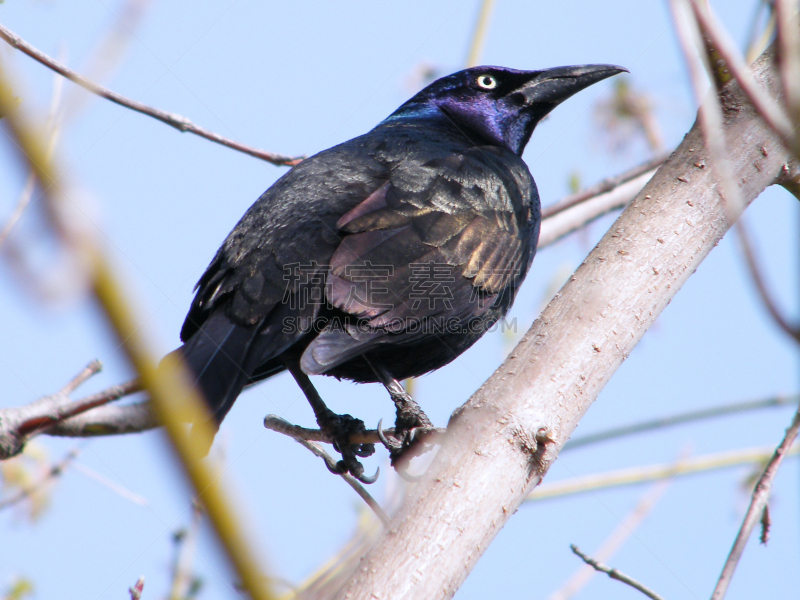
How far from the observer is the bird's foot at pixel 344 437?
3.92m

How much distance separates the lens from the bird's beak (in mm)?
4766

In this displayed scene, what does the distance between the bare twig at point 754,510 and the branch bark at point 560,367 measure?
59cm

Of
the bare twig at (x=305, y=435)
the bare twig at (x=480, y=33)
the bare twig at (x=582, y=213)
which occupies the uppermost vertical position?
the bare twig at (x=480, y=33)

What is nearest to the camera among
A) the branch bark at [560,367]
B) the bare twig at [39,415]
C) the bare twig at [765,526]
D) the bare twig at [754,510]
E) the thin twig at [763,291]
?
the thin twig at [763,291]

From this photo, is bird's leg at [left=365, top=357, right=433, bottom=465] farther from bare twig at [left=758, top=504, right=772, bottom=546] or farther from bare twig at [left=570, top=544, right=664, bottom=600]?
bare twig at [left=758, top=504, right=772, bottom=546]

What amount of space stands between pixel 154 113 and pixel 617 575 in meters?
2.61

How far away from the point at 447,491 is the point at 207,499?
1.61 meters

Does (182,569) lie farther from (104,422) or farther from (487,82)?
(487,82)

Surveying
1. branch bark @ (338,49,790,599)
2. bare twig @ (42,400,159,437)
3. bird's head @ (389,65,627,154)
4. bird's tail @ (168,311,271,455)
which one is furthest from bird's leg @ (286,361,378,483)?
bird's head @ (389,65,627,154)

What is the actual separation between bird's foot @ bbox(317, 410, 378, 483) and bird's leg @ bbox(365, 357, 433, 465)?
0.96 feet

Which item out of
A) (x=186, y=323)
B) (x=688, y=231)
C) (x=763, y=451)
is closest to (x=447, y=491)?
(x=688, y=231)

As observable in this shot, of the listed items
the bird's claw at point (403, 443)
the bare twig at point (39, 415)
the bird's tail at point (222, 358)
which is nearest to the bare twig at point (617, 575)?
the bird's claw at point (403, 443)

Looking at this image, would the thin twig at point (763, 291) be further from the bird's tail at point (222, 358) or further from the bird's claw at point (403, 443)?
the bird's claw at point (403, 443)

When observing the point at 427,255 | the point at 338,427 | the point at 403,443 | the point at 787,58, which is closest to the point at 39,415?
the point at 338,427
